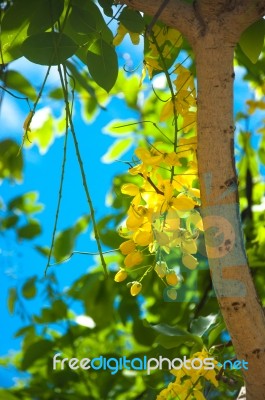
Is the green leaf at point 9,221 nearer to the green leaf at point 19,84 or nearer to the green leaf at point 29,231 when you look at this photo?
the green leaf at point 29,231

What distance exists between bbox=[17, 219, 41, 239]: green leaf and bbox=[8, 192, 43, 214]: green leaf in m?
0.04

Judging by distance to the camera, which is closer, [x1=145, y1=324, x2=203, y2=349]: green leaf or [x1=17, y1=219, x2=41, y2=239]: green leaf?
[x1=145, y1=324, x2=203, y2=349]: green leaf

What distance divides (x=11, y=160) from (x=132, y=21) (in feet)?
1.94

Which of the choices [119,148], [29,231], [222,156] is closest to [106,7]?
[222,156]

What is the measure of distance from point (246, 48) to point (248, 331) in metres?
0.23

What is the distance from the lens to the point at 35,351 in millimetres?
949

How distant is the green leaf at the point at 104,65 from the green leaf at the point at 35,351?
509 mm

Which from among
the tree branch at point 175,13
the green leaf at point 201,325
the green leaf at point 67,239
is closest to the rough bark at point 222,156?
the tree branch at point 175,13

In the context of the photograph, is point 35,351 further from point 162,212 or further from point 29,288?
point 162,212

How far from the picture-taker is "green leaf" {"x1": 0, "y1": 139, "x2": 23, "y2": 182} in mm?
1060

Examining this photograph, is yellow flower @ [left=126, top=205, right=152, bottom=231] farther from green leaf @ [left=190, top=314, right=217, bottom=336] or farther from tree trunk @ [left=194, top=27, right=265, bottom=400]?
green leaf @ [left=190, top=314, right=217, bottom=336]

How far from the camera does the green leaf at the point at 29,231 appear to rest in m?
1.14

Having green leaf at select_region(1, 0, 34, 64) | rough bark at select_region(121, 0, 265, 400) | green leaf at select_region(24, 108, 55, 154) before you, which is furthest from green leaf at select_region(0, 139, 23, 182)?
rough bark at select_region(121, 0, 265, 400)

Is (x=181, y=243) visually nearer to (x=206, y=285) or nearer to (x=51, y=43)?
(x=51, y=43)
